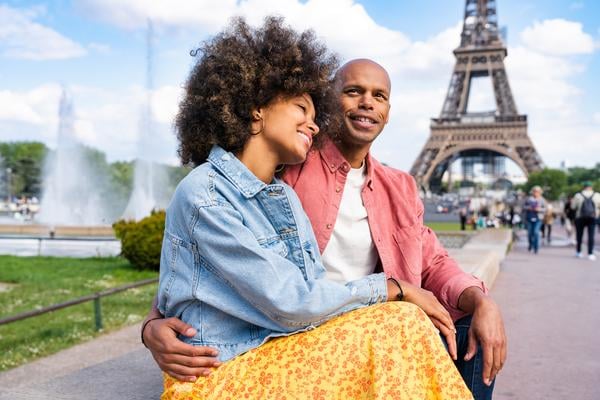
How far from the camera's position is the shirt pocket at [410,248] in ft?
7.54

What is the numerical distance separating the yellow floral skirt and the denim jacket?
0.19 ft

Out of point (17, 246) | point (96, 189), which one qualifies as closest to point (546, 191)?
point (96, 189)

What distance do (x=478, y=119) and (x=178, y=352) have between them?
2136 inches

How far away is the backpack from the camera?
11.4 m

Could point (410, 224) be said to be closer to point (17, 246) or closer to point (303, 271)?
point (303, 271)

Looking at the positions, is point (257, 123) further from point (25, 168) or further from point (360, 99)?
point (25, 168)

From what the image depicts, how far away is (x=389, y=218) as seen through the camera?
2.36 meters

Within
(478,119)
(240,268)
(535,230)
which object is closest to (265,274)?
(240,268)

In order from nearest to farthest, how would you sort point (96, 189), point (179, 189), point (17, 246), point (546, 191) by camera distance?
point (179, 189)
point (17, 246)
point (96, 189)
point (546, 191)

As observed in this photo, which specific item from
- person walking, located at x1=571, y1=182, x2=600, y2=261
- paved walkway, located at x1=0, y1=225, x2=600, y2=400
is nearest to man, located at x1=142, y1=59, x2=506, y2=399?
paved walkway, located at x1=0, y1=225, x2=600, y2=400

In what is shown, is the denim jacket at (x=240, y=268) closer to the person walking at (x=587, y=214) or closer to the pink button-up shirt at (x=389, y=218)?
the pink button-up shirt at (x=389, y=218)

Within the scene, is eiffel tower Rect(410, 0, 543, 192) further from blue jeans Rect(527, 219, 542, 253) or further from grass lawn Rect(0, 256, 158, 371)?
grass lawn Rect(0, 256, 158, 371)

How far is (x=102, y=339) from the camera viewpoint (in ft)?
18.4

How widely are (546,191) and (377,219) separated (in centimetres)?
6107
